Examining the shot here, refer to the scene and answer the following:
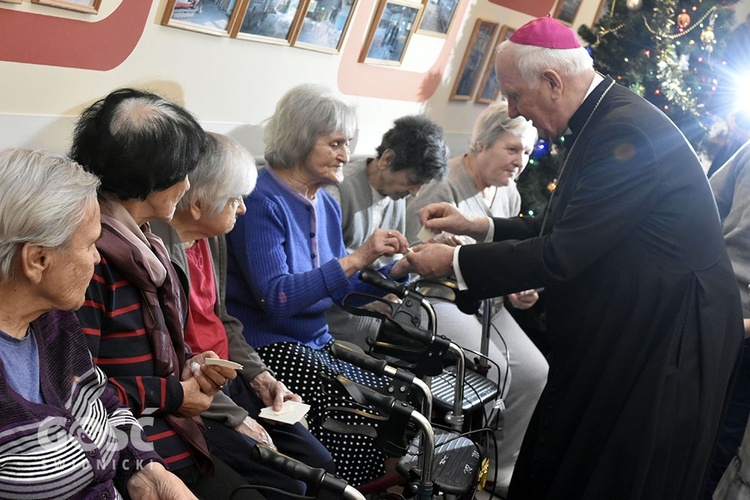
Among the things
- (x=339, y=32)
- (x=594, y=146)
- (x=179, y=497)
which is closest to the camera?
(x=179, y=497)

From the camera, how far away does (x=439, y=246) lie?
3184 millimetres

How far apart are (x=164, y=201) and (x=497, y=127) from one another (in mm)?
2539

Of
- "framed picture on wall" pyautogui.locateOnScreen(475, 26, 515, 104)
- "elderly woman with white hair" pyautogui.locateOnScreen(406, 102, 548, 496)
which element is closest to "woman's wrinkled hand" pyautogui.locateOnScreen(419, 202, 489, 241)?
"elderly woman with white hair" pyautogui.locateOnScreen(406, 102, 548, 496)

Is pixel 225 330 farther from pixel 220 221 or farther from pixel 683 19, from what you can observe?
pixel 683 19

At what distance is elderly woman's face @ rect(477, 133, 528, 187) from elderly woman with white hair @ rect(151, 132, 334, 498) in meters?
1.98

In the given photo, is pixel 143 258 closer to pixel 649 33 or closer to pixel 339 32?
pixel 339 32

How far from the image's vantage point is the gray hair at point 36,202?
1.79 metres

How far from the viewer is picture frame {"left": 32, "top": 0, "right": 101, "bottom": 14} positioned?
9.24ft

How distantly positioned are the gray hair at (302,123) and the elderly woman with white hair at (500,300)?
109 centimetres

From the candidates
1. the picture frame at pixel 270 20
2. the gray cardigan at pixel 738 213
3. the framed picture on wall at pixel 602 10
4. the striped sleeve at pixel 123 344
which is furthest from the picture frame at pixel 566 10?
the striped sleeve at pixel 123 344

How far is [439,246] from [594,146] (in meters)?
0.70

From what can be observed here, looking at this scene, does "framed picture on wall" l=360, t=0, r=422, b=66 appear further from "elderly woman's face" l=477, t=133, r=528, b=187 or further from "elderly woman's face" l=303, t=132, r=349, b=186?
"elderly woman's face" l=303, t=132, r=349, b=186

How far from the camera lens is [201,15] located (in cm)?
344

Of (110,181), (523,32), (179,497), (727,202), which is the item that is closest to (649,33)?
(727,202)
